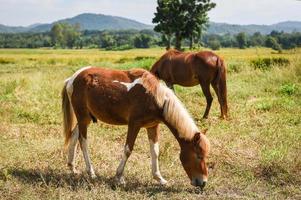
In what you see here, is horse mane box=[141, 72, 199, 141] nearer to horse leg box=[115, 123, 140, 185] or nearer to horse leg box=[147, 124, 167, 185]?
horse leg box=[115, 123, 140, 185]

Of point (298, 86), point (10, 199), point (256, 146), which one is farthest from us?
point (298, 86)

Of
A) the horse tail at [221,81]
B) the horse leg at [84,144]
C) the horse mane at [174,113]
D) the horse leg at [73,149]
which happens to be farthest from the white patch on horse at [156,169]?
the horse tail at [221,81]

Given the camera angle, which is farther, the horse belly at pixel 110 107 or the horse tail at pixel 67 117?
the horse tail at pixel 67 117

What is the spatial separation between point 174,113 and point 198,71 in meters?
5.59

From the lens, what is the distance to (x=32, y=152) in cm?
688

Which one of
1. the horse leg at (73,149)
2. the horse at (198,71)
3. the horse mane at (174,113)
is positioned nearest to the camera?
the horse mane at (174,113)

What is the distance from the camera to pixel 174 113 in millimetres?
Answer: 5266

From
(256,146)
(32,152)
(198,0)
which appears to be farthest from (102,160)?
(198,0)

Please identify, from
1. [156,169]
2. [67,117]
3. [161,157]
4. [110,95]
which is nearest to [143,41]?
[161,157]

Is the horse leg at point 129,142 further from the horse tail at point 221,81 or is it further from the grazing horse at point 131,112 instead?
the horse tail at point 221,81

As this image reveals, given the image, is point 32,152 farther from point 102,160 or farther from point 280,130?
point 280,130

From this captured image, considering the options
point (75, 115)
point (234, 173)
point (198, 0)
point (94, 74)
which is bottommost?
point (234, 173)

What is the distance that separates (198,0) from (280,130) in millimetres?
39166

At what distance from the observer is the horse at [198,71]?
33.7 feet
